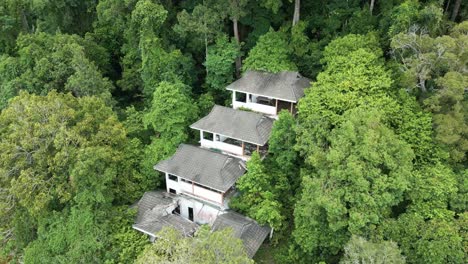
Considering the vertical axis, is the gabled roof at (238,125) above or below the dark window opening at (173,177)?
above

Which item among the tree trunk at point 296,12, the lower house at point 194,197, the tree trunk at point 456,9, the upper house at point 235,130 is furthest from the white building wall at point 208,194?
the tree trunk at point 456,9

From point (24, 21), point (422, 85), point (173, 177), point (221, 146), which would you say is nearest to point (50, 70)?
point (24, 21)

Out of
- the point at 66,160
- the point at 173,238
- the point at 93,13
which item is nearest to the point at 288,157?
the point at 173,238

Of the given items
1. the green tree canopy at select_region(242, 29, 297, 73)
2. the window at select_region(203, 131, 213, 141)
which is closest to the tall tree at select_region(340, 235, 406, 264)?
the window at select_region(203, 131, 213, 141)

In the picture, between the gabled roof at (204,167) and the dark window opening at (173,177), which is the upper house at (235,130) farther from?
the dark window opening at (173,177)

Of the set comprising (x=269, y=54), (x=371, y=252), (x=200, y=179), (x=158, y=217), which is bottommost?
(x=158, y=217)

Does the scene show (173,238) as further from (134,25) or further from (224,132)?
(134,25)

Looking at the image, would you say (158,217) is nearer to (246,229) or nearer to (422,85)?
(246,229)
